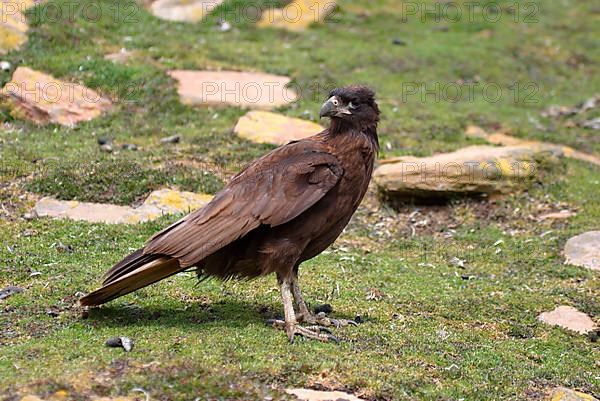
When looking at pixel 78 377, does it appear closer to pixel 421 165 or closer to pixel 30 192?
pixel 30 192

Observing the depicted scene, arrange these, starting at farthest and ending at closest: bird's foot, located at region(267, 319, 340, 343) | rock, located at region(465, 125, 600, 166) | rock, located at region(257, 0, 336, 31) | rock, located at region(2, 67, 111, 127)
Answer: rock, located at region(257, 0, 336, 31) < rock, located at region(465, 125, 600, 166) < rock, located at region(2, 67, 111, 127) < bird's foot, located at region(267, 319, 340, 343)

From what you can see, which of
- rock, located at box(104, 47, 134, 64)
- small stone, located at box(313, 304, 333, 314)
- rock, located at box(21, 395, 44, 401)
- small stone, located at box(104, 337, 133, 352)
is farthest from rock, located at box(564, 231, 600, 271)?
rock, located at box(104, 47, 134, 64)

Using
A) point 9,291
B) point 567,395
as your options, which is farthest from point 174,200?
point 567,395

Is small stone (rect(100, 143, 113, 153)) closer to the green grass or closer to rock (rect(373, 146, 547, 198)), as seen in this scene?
the green grass

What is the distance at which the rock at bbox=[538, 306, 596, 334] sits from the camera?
8.14 metres

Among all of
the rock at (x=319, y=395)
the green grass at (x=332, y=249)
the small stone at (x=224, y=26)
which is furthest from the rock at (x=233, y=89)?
the rock at (x=319, y=395)

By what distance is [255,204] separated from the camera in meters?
6.84

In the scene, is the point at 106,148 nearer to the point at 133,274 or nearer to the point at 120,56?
the point at 120,56

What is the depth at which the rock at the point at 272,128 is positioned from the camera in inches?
486

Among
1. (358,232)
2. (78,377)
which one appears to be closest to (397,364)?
(78,377)

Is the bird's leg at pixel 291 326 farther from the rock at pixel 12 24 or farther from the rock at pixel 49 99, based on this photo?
the rock at pixel 12 24

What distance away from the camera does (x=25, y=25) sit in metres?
14.6

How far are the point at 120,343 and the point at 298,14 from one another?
13114 millimetres

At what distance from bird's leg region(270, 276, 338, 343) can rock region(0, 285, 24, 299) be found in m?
2.23
